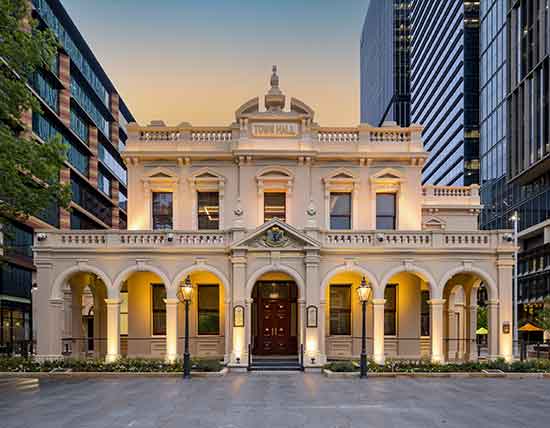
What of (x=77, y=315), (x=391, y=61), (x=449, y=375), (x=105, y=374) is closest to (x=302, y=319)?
(x=449, y=375)

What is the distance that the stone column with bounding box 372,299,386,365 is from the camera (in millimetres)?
25578

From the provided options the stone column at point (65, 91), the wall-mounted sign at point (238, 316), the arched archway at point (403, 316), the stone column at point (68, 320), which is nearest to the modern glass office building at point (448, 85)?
the stone column at point (65, 91)

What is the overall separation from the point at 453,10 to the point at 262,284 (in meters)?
84.3

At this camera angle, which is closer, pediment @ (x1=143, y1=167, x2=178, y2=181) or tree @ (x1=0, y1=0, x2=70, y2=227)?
tree @ (x1=0, y1=0, x2=70, y2=227)

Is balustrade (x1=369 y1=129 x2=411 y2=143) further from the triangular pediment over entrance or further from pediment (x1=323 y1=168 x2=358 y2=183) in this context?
the triangular pediment over entrance

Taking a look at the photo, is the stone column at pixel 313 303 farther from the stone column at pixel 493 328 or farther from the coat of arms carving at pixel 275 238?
the stone column at pixel 493 328

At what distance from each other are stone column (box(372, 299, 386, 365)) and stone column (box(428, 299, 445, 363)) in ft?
7.11

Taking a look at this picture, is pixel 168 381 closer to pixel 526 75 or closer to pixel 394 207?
pixel 394 207

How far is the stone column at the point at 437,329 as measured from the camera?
25.5m

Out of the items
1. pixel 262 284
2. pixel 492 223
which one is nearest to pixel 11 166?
pixel 262 284

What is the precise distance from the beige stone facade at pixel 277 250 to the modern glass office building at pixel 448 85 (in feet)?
216

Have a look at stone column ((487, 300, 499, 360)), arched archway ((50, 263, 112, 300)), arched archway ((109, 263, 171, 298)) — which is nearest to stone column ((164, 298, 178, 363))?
arched archway ((109, 263, 171, 298))

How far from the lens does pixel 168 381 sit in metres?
21.7

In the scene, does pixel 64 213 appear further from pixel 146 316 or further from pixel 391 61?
pixel 391 61
